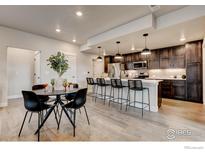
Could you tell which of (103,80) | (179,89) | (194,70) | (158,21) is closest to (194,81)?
(194,70)

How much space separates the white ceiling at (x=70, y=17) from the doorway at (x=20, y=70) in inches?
70.2

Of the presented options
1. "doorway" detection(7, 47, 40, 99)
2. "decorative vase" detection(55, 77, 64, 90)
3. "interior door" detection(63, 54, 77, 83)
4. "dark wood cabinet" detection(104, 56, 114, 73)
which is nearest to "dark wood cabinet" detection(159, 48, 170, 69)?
"dark wood cabinet" detection(104, 56, 114, 73)

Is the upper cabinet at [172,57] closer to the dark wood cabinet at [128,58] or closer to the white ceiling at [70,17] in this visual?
the dark wood cabinet at [128,58]

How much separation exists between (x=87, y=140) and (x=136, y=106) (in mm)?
2511

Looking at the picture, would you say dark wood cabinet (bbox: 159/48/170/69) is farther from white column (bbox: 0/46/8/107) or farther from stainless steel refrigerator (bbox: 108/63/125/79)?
white column (bbox: 0/46/8/107)

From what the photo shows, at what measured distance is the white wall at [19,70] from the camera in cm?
556

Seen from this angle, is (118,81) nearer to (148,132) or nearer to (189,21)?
(148,132)

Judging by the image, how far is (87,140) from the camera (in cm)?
206

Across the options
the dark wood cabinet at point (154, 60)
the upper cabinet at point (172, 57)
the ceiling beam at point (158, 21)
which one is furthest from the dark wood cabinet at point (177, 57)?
the ceiling beam at point (158, 21)

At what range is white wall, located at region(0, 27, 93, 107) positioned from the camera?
4219 millimetres

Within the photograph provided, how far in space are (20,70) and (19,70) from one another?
43 mm

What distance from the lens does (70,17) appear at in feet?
11.1
